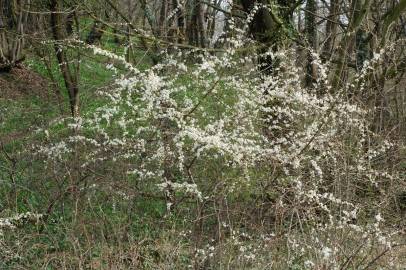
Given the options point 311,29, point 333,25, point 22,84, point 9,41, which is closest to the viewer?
point 333,25

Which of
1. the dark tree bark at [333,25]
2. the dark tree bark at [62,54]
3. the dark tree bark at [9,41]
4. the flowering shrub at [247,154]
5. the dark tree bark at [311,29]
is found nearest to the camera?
the flowering shrub at [247,154]

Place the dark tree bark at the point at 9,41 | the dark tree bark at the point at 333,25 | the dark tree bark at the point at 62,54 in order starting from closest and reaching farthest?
the dark tree bark at the point at 333,25, the dark tree bark at the point at 62,54, the dark tree bark at the point at 9,41

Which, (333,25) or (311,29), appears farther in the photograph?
(311,29)

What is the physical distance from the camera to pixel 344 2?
8.77 m

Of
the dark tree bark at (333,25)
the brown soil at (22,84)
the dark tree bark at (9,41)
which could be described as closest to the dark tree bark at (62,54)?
the dark tree bark at (333,25)

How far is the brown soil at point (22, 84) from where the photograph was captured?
1256cm

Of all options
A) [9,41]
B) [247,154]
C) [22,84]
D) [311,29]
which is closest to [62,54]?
[247,154]

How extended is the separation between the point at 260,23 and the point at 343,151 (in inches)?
109

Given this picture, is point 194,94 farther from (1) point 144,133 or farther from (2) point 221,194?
(2) point 221,194

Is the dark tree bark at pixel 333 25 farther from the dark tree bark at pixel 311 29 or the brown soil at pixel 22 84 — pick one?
the brown soil at pixel 22 84

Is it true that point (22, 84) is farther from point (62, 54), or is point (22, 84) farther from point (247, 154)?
point (247, 154)

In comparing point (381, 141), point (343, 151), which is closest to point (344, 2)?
point (381, 141)

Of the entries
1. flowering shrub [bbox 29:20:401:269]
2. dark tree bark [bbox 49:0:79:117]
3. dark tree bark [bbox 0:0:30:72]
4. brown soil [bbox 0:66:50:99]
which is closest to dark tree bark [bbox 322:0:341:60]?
flowering shrub [bbox 29:20:401:269]

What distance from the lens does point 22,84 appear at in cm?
1338
